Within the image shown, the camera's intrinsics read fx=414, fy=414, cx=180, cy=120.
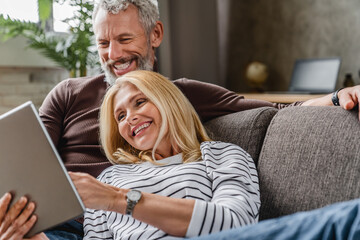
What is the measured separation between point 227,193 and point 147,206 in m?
0.21

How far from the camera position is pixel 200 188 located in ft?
3.68

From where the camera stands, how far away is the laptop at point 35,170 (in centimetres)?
86

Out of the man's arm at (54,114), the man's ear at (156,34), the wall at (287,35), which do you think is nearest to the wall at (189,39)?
the wall at (287,35)

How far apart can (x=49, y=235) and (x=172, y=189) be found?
0.42 m

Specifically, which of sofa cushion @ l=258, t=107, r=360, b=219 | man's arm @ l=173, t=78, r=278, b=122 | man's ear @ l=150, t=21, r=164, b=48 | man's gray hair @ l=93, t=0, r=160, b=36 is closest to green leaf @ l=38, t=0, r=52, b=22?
man's gray hair @ l=93, t=0, r=160, b=36

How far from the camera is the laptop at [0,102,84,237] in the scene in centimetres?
86

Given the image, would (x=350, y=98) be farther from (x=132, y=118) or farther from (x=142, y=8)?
(x=142, y=8)

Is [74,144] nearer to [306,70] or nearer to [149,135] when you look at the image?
[149,135]

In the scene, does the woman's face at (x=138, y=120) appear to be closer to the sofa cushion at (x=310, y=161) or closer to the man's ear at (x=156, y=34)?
the sofa cushion at (x=310, y=161)

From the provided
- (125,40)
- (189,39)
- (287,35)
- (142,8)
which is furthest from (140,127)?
(287,35)

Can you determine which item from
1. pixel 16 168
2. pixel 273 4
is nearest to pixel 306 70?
pixel 273 4

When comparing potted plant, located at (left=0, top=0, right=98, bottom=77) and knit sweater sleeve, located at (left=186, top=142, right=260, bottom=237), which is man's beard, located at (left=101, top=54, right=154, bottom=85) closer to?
knit sweater sleeve, located at (left=186, top=142, right=260, bottom=237)

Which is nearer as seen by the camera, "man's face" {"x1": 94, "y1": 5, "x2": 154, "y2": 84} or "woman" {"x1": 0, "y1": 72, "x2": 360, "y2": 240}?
"woman" {"x1": 0, "y1": 72, "x2": 360, "y2": 240}

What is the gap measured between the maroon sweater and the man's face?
0.32ft
